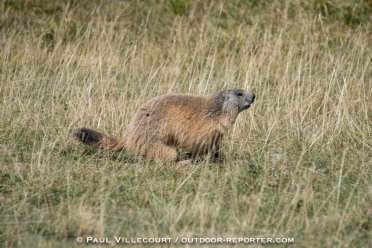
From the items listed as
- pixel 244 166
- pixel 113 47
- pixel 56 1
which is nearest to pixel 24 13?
pixel 56 1

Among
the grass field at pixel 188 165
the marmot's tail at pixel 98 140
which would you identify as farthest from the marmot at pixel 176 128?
the grass field at pixel 188 165

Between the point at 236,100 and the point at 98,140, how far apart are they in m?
1.70

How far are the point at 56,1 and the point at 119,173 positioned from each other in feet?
24.5

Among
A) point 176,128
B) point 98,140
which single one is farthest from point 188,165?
point 98,140

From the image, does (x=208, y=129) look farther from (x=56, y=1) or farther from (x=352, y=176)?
(x=56, y=1)

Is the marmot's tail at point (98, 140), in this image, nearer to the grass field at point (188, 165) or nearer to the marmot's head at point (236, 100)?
the grass field at point (188, 165)

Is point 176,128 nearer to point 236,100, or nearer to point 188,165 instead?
point 188,165

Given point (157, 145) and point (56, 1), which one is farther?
point (56, 1)

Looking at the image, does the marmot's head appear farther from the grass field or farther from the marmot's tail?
the marmot's tail

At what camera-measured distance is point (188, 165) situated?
5.66 metres

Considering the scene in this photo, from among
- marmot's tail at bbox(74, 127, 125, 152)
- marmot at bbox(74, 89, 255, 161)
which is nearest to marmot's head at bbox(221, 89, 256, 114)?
marmot at bbox(74, 89, 255, 161)

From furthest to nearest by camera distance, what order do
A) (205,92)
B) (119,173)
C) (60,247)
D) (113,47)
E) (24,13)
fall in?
1. (24,13)
2. (113,47)
3. (205,92)
4. (119,173)
5. (60,247)

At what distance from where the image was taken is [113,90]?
298 inches

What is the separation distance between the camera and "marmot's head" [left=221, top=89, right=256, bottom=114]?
6.25 metres
